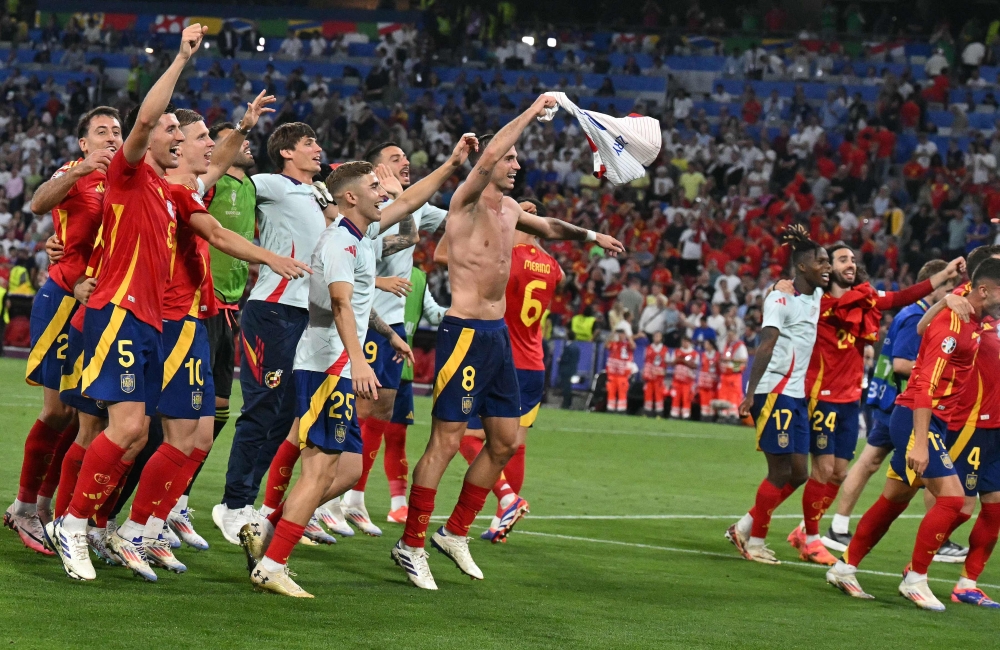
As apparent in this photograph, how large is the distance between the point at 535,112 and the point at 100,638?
12.4ft

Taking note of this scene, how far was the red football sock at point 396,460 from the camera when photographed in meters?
10.9

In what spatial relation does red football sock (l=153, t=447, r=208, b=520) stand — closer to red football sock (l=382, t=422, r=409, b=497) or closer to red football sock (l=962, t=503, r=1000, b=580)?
red football sock (l=382, t=422, r=409, b=497)

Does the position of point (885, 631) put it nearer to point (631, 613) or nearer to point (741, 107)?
point (631, 613)

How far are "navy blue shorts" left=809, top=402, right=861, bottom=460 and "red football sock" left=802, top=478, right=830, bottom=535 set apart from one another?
297 mm

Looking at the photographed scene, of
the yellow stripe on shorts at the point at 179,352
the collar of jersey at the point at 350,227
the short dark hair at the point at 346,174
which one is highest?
the short dark hair at the point at 346,174

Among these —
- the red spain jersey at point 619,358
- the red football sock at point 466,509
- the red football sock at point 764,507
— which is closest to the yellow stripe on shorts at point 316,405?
the red football sock at point 466,509

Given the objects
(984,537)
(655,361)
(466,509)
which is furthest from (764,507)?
(655,361)

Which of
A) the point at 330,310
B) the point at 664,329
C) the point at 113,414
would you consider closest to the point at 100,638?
the point at 113,414

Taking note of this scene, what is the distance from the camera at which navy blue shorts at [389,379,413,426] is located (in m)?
10.9

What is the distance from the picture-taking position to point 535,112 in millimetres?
7863

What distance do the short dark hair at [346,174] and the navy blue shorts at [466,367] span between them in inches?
45.2

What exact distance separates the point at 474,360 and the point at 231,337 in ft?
6.33

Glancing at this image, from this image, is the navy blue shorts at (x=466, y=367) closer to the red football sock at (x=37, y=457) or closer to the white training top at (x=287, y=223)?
the white training top at (x=287, y=223)

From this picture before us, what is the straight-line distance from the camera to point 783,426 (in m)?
10.4
